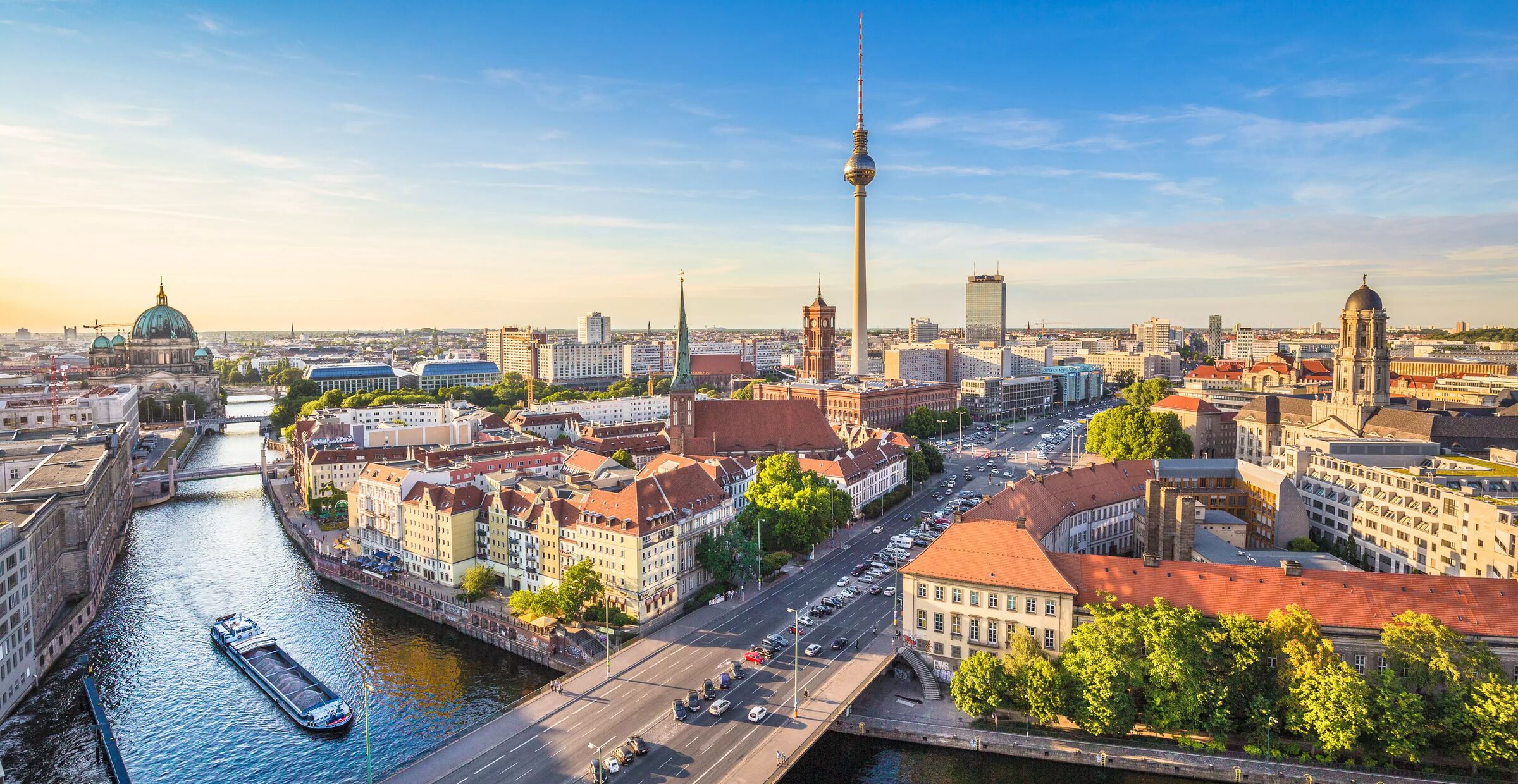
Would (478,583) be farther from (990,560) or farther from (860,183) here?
(860,183)

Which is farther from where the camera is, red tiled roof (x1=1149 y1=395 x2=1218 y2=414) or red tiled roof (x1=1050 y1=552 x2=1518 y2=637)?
red tiled roof (x1=1149 y1=395 x2=1218 y2=414)

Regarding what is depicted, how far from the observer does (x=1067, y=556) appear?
47.8 metres

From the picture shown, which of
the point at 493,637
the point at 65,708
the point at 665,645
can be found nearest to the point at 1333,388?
the point at 665,645

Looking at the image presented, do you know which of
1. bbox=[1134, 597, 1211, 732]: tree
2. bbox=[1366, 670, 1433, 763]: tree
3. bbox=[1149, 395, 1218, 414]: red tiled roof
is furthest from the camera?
bbox=[1149, 395, 1218, 414]: red tiled roof

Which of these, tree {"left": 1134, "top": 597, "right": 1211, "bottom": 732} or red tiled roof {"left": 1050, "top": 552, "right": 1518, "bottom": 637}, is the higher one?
red tiled roof {"left": 1050, "top": 552, "right": 1518, "bottom": 637}

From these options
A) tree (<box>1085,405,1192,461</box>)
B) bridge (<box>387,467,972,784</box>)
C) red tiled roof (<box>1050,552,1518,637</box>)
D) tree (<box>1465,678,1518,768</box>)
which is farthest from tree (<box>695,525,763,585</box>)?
tree (<box>1085,405,1192,461</box>)

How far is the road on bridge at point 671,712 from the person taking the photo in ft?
127

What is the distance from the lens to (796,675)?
45250 millimetres

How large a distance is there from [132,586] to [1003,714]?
7198 centimetres

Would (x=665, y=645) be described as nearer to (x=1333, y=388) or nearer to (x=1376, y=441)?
(x=1376, y=441)

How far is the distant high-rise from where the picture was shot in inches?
6722

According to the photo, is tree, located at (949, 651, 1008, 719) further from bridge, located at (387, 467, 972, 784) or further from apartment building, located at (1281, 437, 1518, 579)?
apartment building, located at (1281, 437, 1518, 579)

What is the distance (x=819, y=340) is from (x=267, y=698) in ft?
436

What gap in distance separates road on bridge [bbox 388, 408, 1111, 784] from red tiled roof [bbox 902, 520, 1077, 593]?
8198 millimetres
